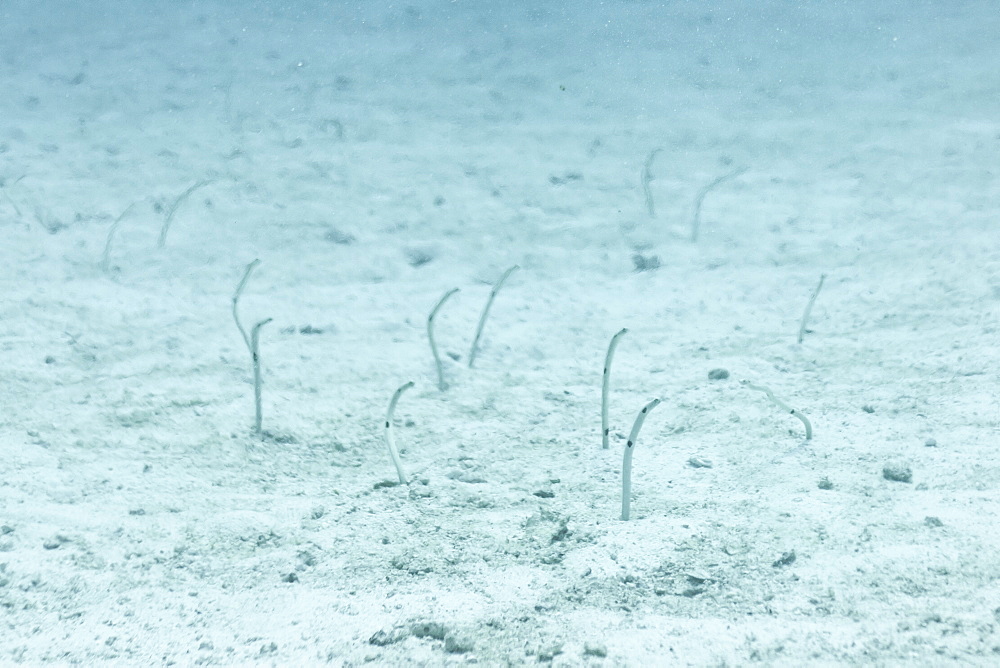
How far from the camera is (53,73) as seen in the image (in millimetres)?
5434

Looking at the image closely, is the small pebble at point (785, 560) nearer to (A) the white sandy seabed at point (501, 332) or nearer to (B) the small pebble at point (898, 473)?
(A) the white sandy seabed at point (501, 332)

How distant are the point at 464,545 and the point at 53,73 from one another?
5.36 meters

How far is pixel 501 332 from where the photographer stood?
3.08 m

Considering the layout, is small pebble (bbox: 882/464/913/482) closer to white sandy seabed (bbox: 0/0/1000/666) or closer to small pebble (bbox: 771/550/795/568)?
white sandy seabed (bbox: 0/0/1000/666)

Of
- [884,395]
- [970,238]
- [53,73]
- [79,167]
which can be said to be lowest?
[884,395]

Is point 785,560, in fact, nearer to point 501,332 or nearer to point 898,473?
point 898,473

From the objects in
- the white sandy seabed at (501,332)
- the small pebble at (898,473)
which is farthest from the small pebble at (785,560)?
the small pebble at (898,473)

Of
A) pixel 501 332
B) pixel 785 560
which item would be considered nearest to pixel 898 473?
pixel 785 560

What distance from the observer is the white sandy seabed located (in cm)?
159

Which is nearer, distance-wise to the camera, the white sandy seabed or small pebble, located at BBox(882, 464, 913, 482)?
the white sandy seabed

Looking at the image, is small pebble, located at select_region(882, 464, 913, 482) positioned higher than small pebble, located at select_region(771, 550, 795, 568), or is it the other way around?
small pebble, located at select_region(882, 464, 913, 482)

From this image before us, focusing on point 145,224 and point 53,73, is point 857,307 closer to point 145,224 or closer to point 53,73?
point 145,224

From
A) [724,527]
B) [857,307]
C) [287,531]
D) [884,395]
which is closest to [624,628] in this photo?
[724,527]

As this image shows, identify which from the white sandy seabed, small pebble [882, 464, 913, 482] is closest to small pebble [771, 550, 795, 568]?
the white sandy seabed
